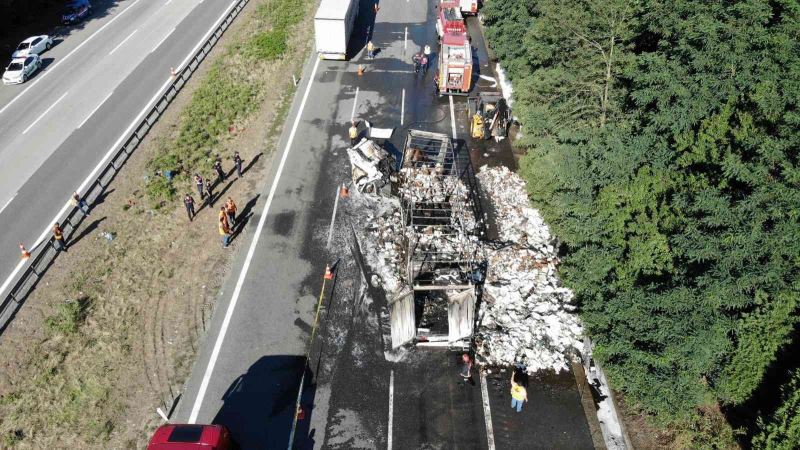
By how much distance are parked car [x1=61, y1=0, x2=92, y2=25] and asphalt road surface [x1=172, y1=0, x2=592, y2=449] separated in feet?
93.4

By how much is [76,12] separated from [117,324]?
116ft

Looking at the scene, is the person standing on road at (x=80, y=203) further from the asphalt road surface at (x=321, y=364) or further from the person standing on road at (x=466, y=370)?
the person standing on road at (x=466, y=370)

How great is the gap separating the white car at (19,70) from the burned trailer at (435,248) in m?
27.0

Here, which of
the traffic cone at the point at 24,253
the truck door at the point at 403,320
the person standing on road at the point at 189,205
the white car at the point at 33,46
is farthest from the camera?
the white car at the point at 33,46

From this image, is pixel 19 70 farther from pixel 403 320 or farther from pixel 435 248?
pixel 403 320

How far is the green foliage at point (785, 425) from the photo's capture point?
12242mm

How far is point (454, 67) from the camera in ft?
96.3

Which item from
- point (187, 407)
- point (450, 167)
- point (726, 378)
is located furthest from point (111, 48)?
point (726, 378)

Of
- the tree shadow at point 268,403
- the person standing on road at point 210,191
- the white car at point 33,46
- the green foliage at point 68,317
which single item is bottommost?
the tree shadow at point 268,403

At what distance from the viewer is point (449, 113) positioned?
29297 millimetres

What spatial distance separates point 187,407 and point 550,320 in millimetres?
12484

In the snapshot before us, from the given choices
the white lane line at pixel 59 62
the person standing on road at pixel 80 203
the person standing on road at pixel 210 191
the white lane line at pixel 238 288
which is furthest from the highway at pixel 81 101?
the white lane line at pixel 238 288

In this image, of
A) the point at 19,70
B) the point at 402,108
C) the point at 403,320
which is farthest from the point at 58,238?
the point at 19,70

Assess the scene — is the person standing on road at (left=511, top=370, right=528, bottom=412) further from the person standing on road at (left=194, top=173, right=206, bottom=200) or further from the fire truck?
the fire truck
